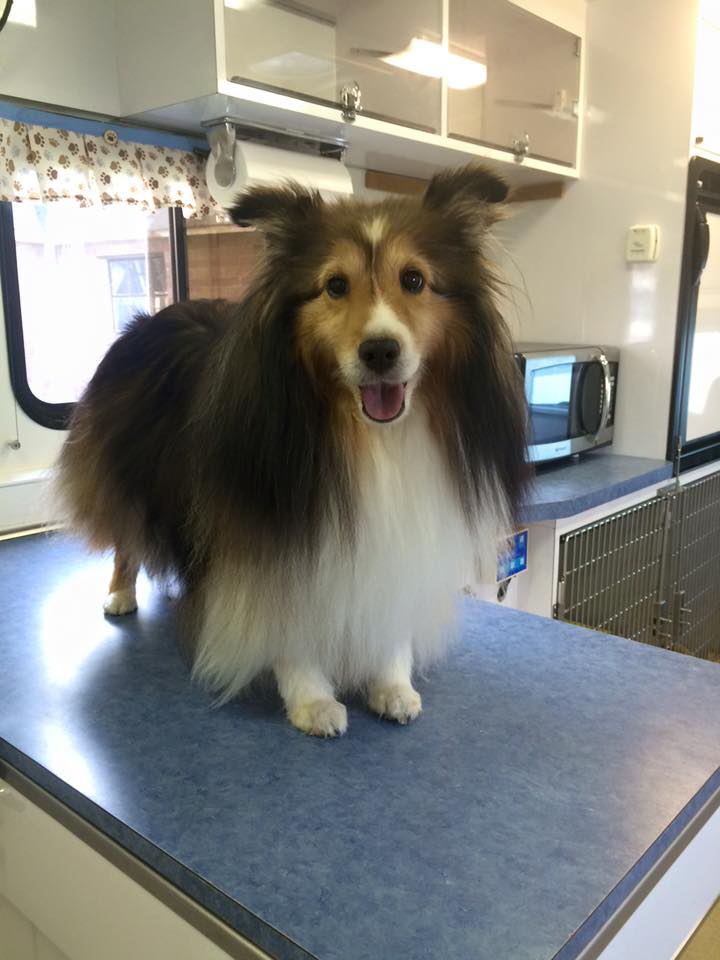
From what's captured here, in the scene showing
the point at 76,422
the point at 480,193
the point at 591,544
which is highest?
the point at 480,193

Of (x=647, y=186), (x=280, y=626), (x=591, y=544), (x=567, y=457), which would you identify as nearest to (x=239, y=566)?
(x=280, y=626)

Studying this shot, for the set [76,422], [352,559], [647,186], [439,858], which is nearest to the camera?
[439,858]

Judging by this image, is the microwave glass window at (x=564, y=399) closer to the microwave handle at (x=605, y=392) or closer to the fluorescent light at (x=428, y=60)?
the microwave handle at (x=605, y=392)

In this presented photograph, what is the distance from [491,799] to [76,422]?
3.39 ft

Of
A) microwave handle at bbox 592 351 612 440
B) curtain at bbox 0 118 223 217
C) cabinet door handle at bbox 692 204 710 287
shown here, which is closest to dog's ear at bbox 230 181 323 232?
curtain at bbox 0 118 223 217

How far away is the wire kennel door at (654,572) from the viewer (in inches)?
99.1

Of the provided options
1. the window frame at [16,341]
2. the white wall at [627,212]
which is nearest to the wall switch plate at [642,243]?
the white wall at [627,212]

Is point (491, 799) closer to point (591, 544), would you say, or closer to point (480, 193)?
point (480, 193)

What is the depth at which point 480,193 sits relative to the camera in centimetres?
109

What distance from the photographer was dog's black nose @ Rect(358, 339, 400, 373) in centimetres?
97

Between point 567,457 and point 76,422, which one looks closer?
point 76,422

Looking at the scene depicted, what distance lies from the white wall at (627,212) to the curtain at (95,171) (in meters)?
1.05

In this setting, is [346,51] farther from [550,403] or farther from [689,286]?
[689,286]

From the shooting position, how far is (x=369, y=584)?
3.57ft
